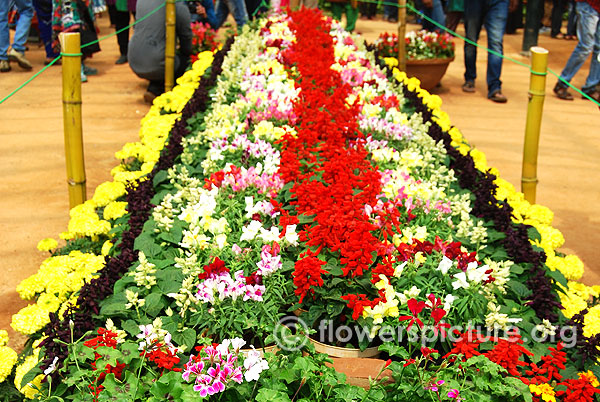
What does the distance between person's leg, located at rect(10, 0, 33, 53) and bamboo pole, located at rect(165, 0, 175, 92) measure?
305cm

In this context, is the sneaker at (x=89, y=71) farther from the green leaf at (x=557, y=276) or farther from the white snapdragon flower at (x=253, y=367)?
the white snapdragon flower at (x=253, y=367)

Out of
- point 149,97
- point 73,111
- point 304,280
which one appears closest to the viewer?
point 304,280

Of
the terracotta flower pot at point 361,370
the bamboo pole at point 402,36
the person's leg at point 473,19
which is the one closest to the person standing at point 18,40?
the bamboo pole at point 402,36

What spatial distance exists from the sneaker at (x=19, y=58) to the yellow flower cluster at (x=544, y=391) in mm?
8469

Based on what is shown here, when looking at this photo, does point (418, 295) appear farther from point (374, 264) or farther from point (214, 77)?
point (214, 77)

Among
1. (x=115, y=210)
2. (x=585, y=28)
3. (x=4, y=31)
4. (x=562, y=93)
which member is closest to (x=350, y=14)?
(x=562, y=93)

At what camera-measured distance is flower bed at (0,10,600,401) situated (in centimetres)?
227

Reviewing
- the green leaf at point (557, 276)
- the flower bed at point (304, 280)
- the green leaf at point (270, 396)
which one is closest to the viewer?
the green leaf at point (270, 396)

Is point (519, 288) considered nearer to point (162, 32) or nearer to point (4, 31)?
point (162, 32)

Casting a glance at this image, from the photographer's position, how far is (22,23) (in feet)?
29.5

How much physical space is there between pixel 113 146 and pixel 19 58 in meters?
3.55

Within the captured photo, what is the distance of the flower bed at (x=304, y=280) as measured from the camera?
227 cm

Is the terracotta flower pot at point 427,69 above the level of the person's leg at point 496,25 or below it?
below

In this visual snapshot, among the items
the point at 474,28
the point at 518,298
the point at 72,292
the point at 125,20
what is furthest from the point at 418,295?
the point at 125,20
